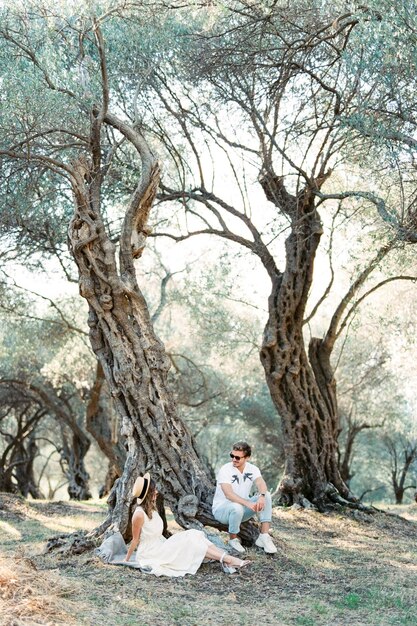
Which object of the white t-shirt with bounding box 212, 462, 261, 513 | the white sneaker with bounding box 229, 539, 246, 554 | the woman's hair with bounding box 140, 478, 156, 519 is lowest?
the white sneaker with bounding box 229, 539, 246, 554

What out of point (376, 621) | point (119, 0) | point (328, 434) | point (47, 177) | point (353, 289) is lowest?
point (376, 621)

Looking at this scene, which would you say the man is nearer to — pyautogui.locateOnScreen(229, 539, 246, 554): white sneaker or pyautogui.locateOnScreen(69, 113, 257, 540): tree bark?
pyautogui.locateOnScreen(229, 539, 246, 554): white sneaker

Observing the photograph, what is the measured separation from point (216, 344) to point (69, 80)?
928 cm

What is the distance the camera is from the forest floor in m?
6.04

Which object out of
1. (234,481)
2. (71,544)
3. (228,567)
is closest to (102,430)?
(71,544)

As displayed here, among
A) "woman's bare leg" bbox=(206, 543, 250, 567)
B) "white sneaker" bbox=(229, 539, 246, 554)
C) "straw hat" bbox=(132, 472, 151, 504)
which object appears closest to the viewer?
"woman's bare leg" bbox=(206, 543, 250, 567)

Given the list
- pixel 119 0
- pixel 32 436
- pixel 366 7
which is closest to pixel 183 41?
pixel 119 0

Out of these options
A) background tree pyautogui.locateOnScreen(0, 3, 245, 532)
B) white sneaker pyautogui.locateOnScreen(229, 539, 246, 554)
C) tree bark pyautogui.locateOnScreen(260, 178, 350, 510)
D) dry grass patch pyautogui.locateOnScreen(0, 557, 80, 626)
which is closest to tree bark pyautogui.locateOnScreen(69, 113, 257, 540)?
background tree pyautogui.locateOnScreen(0, 3, 245, 532)

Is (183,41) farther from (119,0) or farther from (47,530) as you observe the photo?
(47,530)

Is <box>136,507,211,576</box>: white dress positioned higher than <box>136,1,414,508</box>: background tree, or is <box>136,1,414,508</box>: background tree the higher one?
<box>136,1,414,508</box>: background tree

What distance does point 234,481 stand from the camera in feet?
29.2

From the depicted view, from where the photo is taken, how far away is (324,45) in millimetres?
11781

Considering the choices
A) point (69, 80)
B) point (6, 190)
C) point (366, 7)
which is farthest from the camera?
point (6, 190)

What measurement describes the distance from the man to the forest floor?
0.25m
